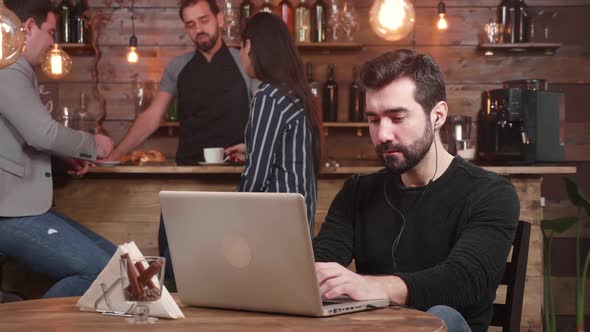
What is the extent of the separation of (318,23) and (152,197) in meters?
2.13

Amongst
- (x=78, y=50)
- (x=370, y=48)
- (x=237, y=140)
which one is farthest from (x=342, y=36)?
(x=78, y=50)

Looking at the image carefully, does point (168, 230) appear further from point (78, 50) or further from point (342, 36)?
point (78, 50)

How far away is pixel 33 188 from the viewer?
3346 mm

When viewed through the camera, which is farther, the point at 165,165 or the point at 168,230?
the point at 165,165

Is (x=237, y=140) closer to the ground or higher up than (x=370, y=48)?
closer to the ground

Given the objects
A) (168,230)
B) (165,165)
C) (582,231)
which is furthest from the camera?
(582,231)

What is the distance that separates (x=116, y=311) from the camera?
1824mm

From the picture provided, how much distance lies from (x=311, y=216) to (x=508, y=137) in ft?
5.58

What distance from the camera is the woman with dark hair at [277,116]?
3281 millimetres

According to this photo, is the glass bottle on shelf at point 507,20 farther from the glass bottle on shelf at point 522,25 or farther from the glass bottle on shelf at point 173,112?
the glass bottle on shelf at point 173,112

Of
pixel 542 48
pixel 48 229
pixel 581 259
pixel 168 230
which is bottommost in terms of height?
pixel 581 259

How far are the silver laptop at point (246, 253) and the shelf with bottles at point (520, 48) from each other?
14.3ft

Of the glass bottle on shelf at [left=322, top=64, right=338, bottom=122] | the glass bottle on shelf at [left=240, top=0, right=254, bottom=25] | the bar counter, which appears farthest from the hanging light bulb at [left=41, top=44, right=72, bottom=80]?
the glass bottle on shelf at [left=322, top=64, right=338, bottom=122]

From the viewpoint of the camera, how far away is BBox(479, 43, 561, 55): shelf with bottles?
5.82 m
